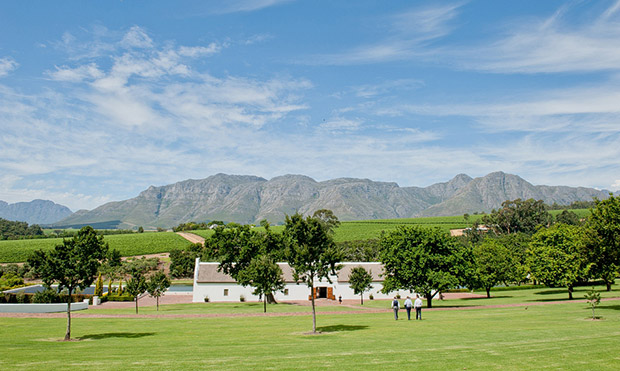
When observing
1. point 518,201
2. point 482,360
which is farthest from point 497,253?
point 518,201

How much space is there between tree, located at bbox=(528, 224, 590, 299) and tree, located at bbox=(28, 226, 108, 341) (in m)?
41.9

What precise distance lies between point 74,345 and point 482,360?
19078mm

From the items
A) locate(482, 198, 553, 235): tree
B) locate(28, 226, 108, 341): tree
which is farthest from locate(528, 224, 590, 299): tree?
locate(482, 198, 553, 235): tree

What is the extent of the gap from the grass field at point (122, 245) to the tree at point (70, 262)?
331 feet

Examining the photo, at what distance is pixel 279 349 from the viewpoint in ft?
62.1

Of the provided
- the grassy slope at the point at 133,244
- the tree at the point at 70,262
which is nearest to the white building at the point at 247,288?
A: the grassy slope at the point at 133,244

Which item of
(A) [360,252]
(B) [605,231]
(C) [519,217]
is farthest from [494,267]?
(C) [519,217]

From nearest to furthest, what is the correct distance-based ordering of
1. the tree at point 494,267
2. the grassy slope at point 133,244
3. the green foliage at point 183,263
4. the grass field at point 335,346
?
1. the grass field at point 335,346
2. the tree at point 494,267
3. the green foliage at point 183,263
4. the grassy slope at point 133,244

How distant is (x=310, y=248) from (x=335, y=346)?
712 centimetres

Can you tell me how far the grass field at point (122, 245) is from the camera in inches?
4500

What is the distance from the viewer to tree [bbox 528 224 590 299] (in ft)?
146

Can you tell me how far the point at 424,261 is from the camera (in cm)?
4531

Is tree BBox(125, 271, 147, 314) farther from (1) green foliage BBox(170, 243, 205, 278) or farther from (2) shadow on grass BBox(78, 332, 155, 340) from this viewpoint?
(1) green foliage BBox(170, 243, 205, 278)

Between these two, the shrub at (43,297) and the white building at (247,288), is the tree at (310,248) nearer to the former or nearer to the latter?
the shrub at (43,297)
